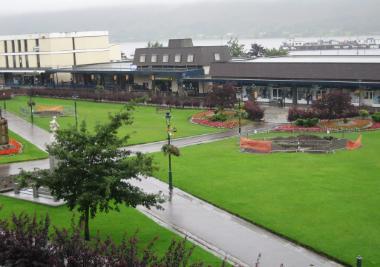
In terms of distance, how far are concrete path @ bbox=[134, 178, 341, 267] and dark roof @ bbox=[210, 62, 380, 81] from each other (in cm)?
4014

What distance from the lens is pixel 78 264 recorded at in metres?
15.1

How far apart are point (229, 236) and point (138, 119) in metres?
38.7

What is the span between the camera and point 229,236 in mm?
23594

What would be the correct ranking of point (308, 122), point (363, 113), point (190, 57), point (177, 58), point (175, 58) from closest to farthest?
point (308, 122), point (363, 113), point (190, 57), point (177, 58), point (175, 58)

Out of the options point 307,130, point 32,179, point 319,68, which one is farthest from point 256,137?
point 32,179

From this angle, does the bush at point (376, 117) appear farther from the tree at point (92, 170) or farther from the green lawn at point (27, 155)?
the tree at point (92, 170)

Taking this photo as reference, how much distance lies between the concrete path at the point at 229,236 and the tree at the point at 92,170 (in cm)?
311

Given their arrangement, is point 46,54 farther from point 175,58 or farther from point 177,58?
point 177,58

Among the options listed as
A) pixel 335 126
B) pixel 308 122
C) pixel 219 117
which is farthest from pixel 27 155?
pixel 335 126

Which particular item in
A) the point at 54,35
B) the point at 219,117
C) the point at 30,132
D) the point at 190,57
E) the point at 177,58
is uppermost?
the point at 54,35

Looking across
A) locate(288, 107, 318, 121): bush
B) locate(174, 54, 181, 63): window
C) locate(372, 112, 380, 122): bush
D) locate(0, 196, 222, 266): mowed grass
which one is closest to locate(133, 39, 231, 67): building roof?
locate(174, 54, 181, 63): window

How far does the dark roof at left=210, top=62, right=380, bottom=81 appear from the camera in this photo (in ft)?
209

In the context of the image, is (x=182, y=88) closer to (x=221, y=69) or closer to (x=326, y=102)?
(x=221, y=69)

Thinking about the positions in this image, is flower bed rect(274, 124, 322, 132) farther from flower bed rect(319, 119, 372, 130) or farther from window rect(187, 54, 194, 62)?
window rect(187, 54, 194, 62)
